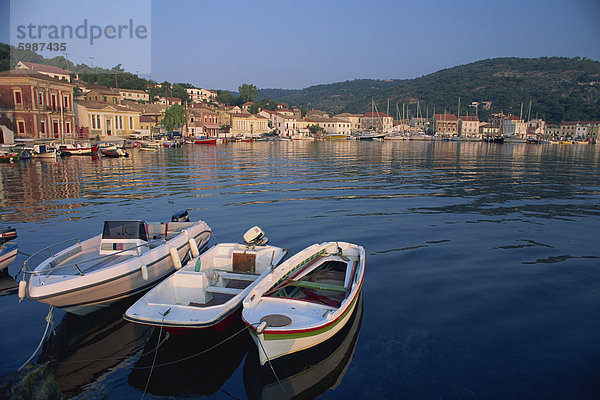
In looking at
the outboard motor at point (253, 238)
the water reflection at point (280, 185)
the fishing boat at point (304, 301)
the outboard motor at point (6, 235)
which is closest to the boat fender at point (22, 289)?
the outboard motor at point (6, 235)

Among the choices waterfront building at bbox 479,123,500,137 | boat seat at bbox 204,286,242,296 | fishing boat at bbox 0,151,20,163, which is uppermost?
waterfront building at bbox 479,123,500,137

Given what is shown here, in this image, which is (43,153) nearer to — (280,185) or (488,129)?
(280,185)

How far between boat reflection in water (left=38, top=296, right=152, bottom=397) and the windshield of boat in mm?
1951

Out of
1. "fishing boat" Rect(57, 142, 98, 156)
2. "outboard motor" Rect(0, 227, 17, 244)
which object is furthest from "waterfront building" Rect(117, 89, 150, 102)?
"outboard motor" Rect(0, 227, 17, 244)

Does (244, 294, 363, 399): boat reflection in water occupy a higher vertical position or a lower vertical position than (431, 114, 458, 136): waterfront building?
lower

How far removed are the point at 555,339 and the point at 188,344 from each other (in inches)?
310

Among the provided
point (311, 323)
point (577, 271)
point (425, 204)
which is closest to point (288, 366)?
point (311, 323)

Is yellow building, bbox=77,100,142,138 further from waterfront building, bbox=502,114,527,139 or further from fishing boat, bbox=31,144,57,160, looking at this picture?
waterfront building, bbox=502,114,527,139

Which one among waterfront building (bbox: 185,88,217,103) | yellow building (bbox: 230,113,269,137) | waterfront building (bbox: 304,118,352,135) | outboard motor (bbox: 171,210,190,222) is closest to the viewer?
outboard motor (bbox: 171,210,190,222)

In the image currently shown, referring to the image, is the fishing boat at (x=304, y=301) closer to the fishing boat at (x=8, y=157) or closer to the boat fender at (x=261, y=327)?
the boat fender at (x=261, y=327)

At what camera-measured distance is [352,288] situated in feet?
27.8

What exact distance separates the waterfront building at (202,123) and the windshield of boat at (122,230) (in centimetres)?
8933

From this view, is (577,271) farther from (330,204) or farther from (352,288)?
(330,204)

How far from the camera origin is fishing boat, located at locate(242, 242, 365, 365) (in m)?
6.79
